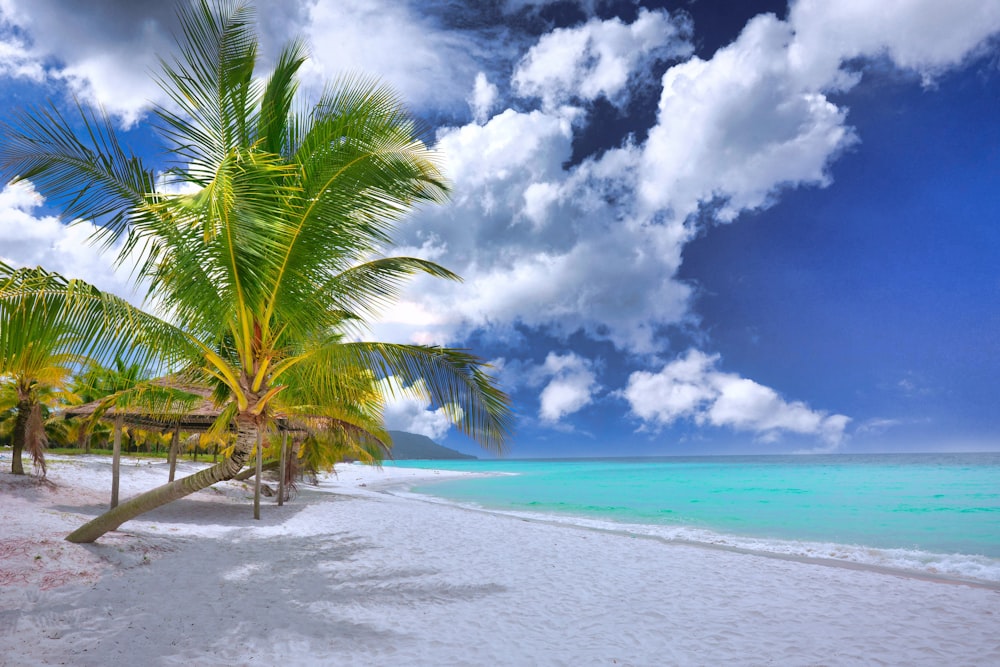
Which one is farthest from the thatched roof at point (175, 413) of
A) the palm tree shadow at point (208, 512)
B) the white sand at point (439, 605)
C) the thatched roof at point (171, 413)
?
the white sand at point (439, 605)

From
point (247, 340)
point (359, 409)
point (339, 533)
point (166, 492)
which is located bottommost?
point (339, 533)

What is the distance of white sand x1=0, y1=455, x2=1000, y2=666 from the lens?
410 centimetres

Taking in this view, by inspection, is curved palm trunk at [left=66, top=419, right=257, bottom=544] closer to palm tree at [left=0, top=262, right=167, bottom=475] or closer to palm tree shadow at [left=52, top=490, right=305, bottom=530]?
palm tree at [left=0, top=262, right=167, bottom=475]

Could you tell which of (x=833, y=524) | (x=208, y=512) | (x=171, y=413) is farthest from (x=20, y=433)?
(x=833, y=524)

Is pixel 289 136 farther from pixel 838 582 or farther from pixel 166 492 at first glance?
pixel 838 582

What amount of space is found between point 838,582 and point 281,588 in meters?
6.65

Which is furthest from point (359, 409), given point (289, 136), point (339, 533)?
point (289, 136)

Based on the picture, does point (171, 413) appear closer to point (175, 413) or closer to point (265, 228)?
point (175, 413)

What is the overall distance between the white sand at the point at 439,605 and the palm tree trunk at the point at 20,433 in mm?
3975

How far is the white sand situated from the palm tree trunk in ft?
13.0

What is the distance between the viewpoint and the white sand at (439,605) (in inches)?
161

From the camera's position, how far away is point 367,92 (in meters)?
5.96

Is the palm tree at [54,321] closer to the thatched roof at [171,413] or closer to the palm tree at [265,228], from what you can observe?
the palm tree at [265,228]

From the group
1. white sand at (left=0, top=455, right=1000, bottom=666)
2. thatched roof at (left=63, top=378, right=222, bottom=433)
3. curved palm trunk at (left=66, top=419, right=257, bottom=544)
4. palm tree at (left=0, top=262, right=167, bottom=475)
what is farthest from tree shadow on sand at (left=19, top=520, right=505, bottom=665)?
thatched roof at (left=63, top=378, right=222, bottom=433)
